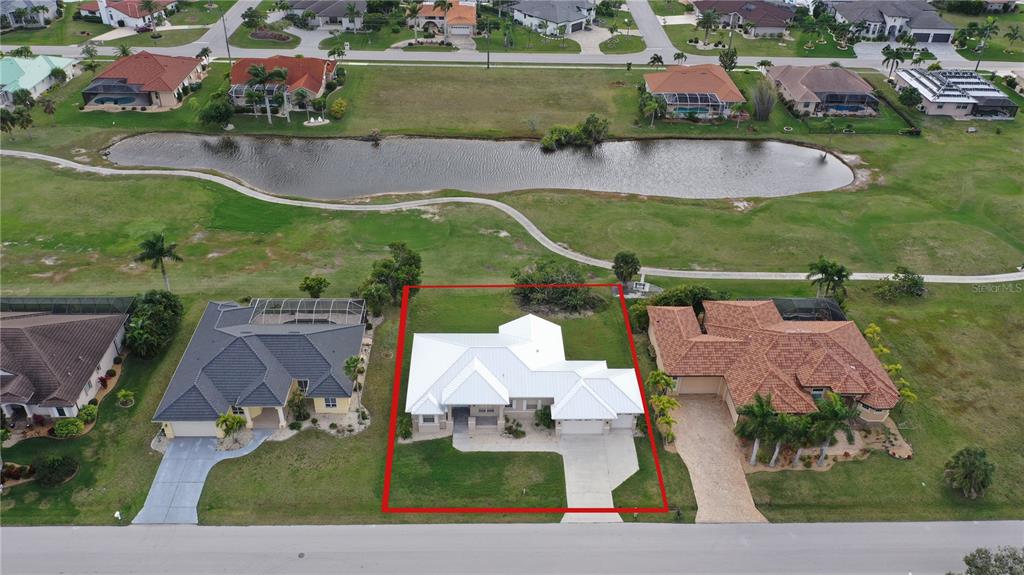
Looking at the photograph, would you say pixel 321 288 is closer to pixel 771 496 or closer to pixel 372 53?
pixel 771 496

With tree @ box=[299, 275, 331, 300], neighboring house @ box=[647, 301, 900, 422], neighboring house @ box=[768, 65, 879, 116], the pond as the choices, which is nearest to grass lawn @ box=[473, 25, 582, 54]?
the pond

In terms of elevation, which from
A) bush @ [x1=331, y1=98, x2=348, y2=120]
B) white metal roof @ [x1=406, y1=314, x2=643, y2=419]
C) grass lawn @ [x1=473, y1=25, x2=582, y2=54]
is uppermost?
grass lawn @ [x1=473, y1=25, x2=582, y2=54]

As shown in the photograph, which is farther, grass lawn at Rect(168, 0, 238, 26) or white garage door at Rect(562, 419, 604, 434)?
grass lawn at Rect(168, 0, 238, 26)

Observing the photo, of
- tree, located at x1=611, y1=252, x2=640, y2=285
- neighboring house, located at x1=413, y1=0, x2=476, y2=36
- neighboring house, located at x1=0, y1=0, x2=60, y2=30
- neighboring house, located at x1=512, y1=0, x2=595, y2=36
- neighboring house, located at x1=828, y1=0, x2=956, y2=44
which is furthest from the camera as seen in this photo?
neighboring house, located at x1=512, y1=0, x2=595, y2=36

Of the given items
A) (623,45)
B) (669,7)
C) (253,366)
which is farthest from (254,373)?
(669,7)

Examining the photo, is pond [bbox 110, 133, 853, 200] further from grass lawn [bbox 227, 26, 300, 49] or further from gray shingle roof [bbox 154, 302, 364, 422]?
grass lawn [bbox 227, 26, 300, 49]

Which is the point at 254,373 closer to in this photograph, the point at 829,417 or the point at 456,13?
the point at 829,417
